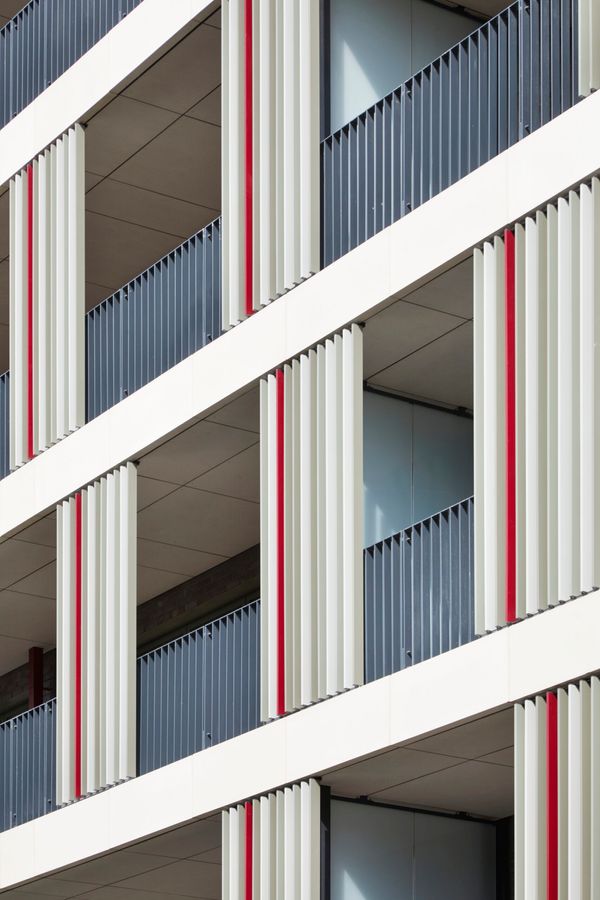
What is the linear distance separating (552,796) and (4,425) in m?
11.3

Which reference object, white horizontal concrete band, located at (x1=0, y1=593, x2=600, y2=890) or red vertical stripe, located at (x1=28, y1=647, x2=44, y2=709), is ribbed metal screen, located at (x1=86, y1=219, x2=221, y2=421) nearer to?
white horizontal concrete band, located at (x1=0, y1=593, x2=600, y2=890)

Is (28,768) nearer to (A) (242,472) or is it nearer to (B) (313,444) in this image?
(A) (242,472)

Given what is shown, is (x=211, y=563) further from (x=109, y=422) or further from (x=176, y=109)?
(x=176, y=109)

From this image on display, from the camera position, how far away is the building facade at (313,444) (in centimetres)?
1897

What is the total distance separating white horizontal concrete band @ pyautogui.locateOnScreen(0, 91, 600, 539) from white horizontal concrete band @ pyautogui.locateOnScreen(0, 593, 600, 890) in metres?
3.48

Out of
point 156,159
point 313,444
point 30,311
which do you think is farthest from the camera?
point 156,159

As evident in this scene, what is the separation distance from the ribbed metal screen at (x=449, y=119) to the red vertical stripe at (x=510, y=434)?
1325mm

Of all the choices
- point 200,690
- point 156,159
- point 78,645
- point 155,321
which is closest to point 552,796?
point 200,690

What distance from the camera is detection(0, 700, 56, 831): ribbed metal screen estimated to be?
2533 centimetres

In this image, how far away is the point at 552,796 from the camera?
1816cm

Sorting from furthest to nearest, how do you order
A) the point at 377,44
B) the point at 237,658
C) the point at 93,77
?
the point at 93,77
the point at 377,44
the point at 237,658

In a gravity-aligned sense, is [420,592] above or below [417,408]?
below

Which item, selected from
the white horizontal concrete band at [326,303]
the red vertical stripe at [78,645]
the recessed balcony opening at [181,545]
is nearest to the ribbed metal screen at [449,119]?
the white horizontal concrete band at [326,303]

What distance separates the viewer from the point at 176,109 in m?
26.2
